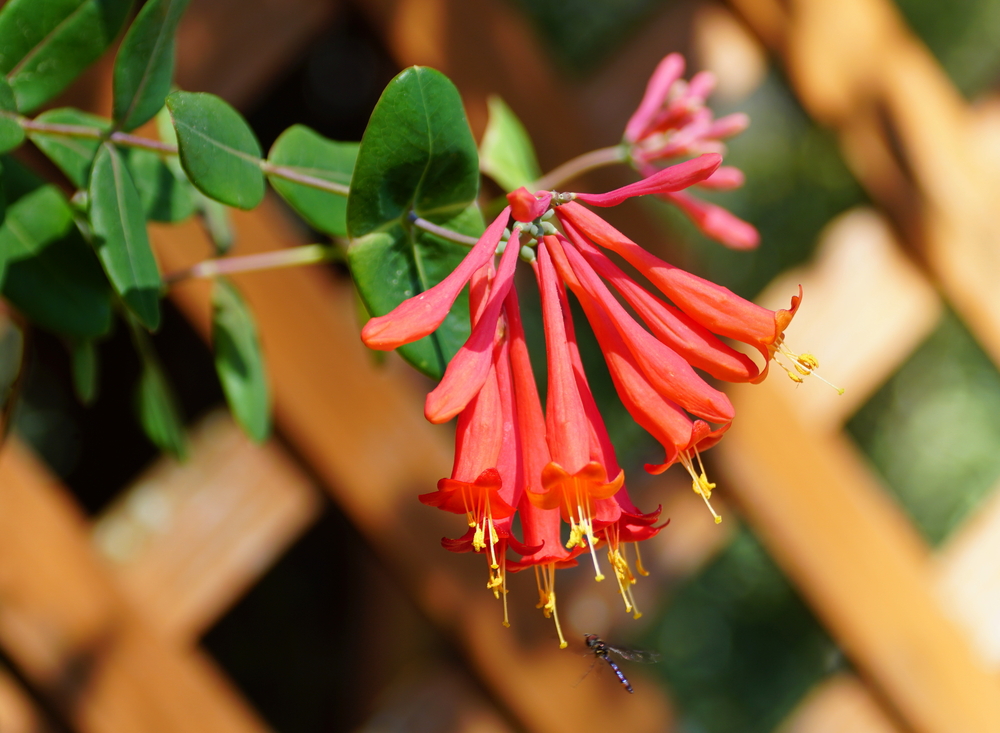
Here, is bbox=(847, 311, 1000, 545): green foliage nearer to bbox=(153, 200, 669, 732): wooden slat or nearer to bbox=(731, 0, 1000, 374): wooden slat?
bbox=(731, 0, 1000, 374): wooden slat

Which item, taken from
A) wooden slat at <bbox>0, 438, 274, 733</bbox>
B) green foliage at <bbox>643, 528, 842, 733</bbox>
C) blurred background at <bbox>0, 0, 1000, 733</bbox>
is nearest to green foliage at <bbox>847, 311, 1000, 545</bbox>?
green foliage at <bbox>643, 528, 842, 733</bbox>

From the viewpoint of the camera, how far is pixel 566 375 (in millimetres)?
328

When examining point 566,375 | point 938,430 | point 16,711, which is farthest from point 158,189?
point 938,430

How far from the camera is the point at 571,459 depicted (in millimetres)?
310

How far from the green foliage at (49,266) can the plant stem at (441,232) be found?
18cm

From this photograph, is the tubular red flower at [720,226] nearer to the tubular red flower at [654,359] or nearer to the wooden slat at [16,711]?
the tubular red flower at [654,359]

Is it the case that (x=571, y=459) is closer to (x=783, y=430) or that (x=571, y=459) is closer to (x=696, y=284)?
(x=696, y=284)

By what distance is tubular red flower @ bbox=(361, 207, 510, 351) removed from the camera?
0.90ft

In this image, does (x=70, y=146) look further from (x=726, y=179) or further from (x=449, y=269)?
(x=726, y=179)

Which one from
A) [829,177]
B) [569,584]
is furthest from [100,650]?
[829,177]

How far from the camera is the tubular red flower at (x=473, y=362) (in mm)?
286

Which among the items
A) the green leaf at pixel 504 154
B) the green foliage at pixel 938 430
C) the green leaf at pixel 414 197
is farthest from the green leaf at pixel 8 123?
the green foliage at pixel 938 430

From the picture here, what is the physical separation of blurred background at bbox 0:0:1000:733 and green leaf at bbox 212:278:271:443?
4.2 inches

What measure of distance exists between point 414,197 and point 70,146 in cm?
19
